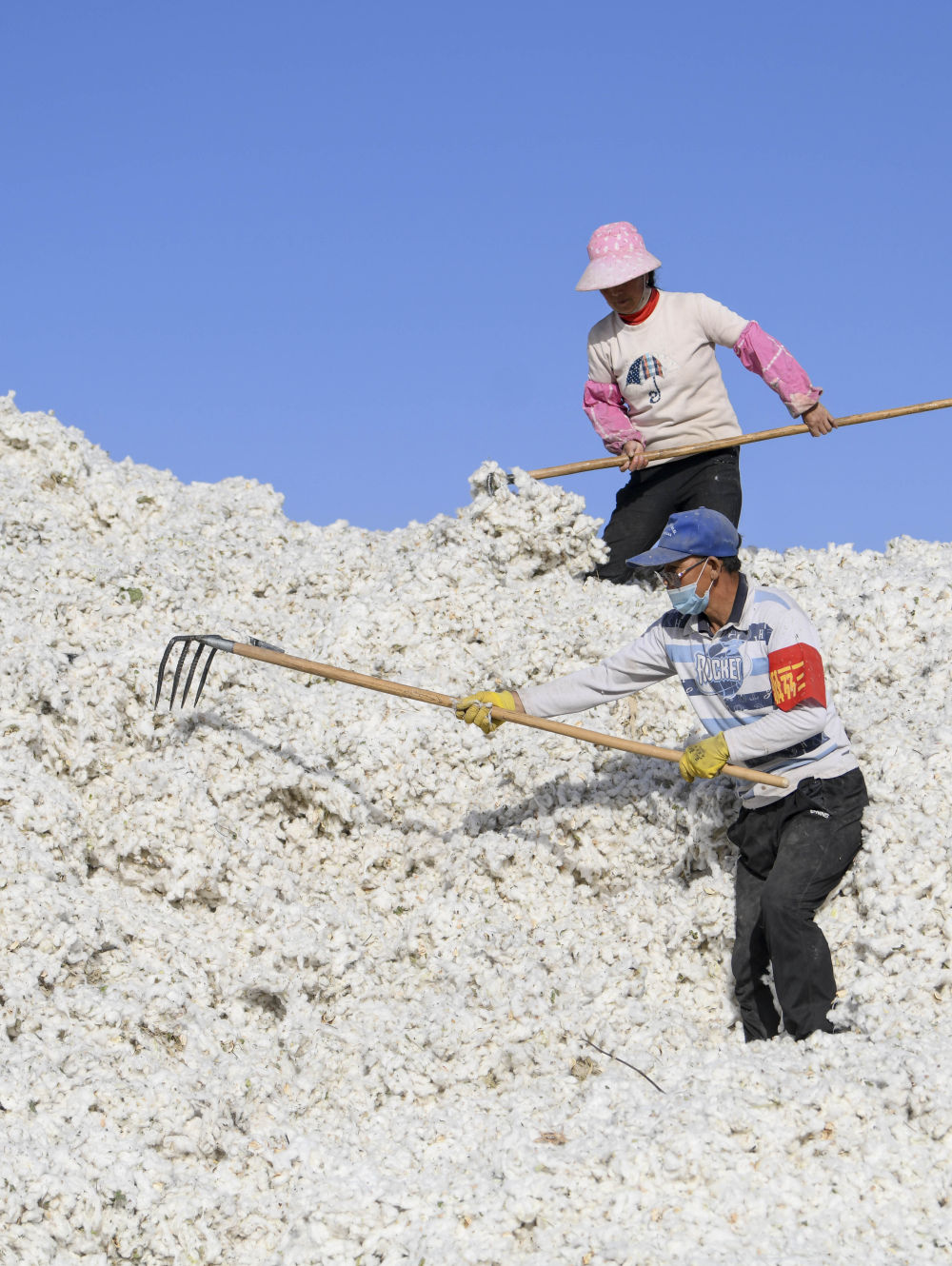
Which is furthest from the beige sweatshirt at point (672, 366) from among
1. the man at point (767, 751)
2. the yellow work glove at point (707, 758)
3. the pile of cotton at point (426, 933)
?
the yellow work glove at point (707, 758)

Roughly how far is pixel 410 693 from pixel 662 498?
7.83 ft

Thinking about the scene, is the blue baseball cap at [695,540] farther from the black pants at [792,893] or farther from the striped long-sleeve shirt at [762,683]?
the black pants at [792,893]

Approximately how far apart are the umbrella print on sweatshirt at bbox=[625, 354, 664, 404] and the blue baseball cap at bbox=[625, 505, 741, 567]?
7.51 feet

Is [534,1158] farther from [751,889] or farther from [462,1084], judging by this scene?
[751,889]

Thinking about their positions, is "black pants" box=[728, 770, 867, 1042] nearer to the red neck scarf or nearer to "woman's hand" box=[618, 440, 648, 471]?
"woman's hand" box=[618, 440, 648, 471]

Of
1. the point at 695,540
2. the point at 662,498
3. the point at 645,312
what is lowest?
the point at 695,540

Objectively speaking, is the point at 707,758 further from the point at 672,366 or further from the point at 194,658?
the point at 672,366

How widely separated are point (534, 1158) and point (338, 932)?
5.85ft

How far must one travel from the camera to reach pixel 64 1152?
4.34m

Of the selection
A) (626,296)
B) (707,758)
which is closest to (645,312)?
(626,296)

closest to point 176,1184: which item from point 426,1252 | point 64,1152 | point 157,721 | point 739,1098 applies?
point 64,1152

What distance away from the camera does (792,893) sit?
4762mm

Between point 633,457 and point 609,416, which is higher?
point 609,416

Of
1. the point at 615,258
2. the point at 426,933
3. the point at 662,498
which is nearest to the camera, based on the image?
the point at 426,933
